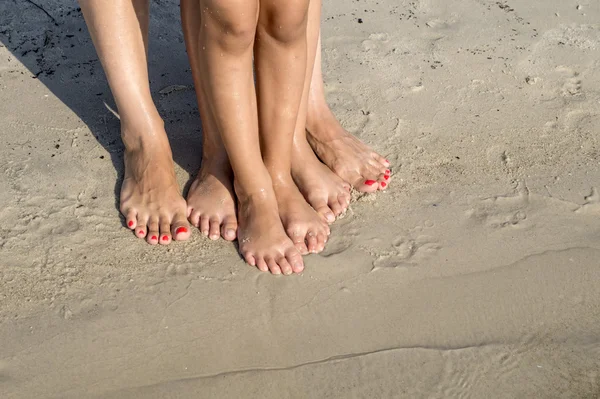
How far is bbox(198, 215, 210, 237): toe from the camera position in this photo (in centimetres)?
247

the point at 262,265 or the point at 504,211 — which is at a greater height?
the point at 504,211

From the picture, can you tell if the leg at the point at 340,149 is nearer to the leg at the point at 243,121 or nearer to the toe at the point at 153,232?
the leg at the point at 243,121

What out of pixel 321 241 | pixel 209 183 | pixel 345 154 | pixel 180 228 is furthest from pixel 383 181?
pixel 180 228

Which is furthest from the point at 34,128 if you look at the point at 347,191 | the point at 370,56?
the point at 370,56

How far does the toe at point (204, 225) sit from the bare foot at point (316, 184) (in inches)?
14.3

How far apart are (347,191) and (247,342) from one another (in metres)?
0.78

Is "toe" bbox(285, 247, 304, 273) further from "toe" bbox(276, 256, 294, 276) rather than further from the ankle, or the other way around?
the ankle

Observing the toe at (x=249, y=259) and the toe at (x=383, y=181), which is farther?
the toe at (x=383, y=181)

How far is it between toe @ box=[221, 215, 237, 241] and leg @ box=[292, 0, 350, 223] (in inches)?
11.4

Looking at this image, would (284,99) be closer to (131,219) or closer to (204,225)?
(204,225)

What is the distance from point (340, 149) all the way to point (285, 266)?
2.02 ft

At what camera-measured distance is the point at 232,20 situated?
6.70ft

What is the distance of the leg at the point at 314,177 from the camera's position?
2541mm

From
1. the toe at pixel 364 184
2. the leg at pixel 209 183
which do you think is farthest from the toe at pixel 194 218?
the toe at pixel 364 184
